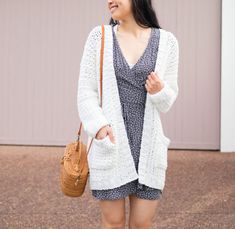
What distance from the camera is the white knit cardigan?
6.59 feet

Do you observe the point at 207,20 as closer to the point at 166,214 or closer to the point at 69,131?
the point at 69,131

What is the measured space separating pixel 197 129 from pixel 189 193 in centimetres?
281

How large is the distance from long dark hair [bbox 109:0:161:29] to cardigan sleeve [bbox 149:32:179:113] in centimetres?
12

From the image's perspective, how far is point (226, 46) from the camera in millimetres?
7375

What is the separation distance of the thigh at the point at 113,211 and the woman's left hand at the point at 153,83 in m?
0.49

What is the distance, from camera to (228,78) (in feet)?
24.2

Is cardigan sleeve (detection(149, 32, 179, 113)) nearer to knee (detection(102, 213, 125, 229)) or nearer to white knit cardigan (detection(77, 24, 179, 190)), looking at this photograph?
white knit cardigan (detection(77, 24, 179, 190))

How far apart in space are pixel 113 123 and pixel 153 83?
9.4 inches

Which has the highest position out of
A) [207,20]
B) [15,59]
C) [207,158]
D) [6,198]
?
[207,20]

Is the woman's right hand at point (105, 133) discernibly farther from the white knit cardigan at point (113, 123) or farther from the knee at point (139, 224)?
the knee at point (139, 224)

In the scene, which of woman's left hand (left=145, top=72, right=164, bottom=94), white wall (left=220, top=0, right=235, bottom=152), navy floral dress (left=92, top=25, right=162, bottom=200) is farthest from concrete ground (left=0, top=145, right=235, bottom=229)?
woman's left hand (left=145, top=72, right=164, bottom=94)

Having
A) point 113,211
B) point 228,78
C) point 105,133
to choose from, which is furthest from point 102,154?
point 228,78

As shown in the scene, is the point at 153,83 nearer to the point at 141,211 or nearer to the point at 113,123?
the point at 113,123

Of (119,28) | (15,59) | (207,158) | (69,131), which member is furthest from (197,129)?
(119,28)
